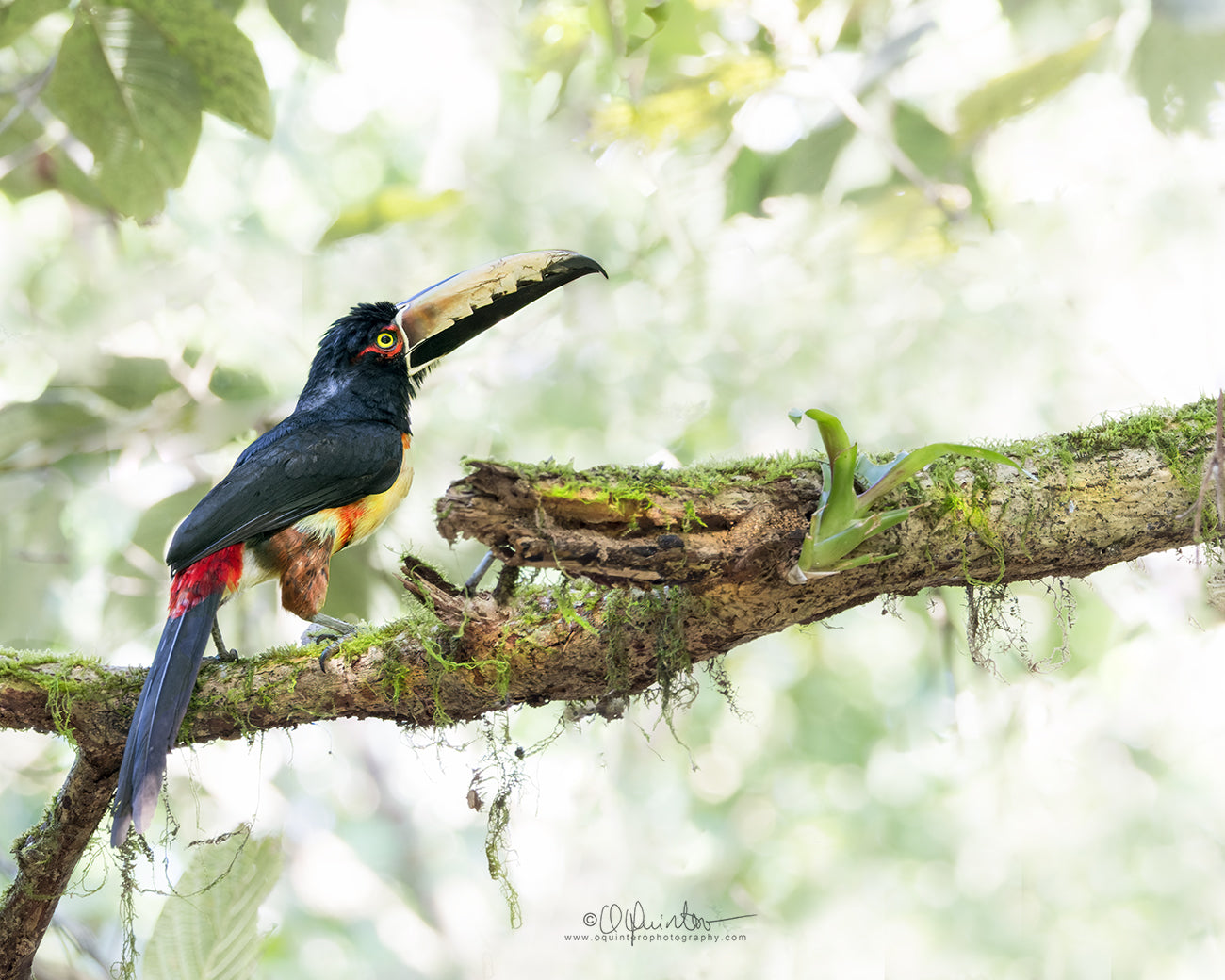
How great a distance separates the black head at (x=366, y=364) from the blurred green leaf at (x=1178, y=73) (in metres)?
2.38

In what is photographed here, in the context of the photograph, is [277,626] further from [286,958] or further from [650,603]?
[650,603]

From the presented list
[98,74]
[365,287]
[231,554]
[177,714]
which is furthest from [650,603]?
[365,287]

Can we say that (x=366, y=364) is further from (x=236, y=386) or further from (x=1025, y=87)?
(x=1025, y=87)

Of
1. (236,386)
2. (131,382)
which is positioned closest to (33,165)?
(131,382)

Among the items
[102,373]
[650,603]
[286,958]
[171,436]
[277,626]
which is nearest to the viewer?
[650,603]

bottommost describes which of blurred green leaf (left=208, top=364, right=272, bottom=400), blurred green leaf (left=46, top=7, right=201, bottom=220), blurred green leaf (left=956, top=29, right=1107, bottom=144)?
blurred green leaf (left=208, top=364, right=272, bottom=400)

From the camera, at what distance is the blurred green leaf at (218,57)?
8.70 feet

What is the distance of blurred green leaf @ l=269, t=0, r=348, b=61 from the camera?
2.71 meters

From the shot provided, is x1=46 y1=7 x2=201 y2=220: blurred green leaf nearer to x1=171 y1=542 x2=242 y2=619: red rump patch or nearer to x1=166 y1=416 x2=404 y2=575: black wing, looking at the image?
x1=166 y1=416 x2=404 y2=575: black wing

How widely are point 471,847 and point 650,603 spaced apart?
170 inches

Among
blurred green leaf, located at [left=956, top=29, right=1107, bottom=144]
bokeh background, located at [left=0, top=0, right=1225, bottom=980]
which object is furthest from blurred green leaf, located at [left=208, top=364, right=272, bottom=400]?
blurred green leaf, located at [left=956, top=29, right=1107, bottom=144]

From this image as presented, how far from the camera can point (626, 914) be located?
4227 mm

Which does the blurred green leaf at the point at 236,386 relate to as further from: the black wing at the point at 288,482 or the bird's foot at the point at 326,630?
the bird's foot at the point at 326,630

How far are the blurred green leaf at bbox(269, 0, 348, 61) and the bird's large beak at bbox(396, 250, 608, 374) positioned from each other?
0.73m
